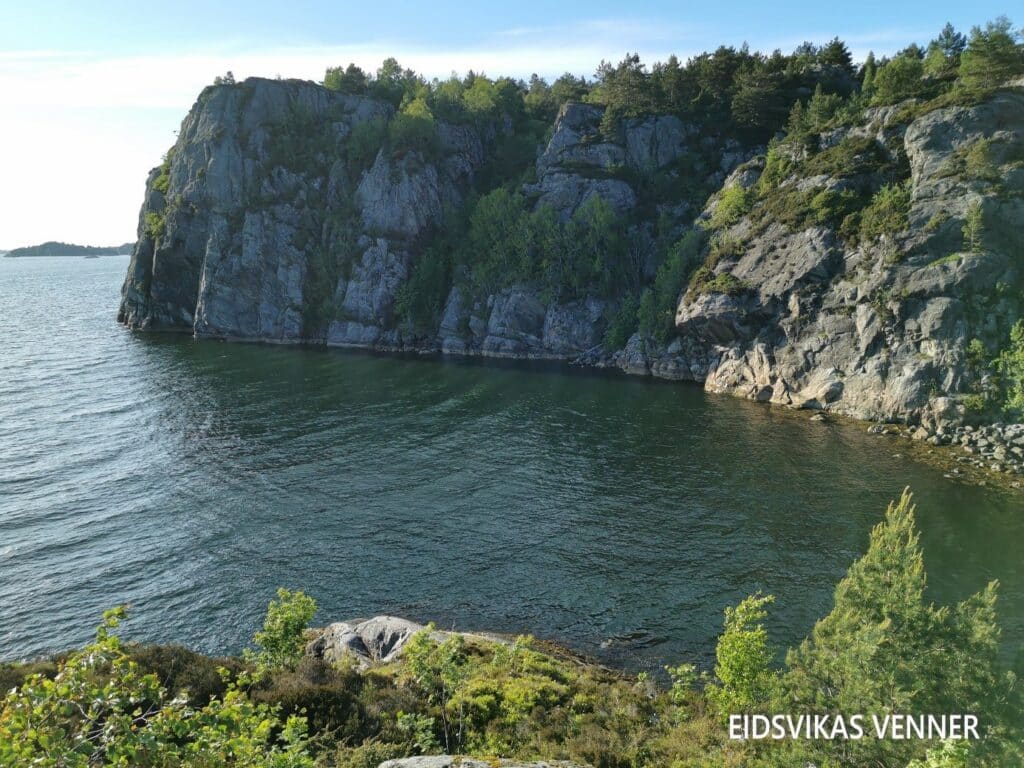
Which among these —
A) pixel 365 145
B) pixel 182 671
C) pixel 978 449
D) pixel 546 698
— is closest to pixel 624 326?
pixel 978 449


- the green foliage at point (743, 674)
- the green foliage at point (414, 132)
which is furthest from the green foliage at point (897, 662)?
the green foliage at point (414, 132)

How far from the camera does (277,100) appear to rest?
140 metres

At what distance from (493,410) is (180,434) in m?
36.8

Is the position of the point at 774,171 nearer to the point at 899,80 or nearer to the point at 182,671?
the point at 899,80

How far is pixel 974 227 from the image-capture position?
67625mm

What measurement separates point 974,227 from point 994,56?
29.0m

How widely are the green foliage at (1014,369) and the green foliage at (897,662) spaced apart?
53922 millimetres

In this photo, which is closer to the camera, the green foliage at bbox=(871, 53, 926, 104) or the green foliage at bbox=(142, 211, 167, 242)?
the green foliage at bbox=(871, 53, 926, 104)

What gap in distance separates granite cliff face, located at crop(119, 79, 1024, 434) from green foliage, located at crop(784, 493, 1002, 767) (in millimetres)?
55115

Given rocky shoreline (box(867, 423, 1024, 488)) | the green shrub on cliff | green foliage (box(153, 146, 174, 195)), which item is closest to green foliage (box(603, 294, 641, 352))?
rocky shoreline (box(867, 423, 1024, 488))

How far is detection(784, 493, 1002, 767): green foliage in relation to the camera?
16766mm

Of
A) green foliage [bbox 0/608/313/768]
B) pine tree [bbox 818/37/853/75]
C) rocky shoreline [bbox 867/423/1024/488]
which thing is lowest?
rocky shoreline [bbox 867/423/1024/488]

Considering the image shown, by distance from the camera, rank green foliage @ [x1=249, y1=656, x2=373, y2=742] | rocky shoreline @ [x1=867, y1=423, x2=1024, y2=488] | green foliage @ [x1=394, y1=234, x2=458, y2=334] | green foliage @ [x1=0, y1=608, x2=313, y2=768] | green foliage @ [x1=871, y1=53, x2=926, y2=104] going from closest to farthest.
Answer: green foliage @ [x1=0, y1=608, x2=313, y2=768] < green foliage @ [x1=249, y1=656, x2=373, y2=742] < rocky shoreline @ [x1=867, y1=423, x2=1024, y2=488] < green foliage @ [x1=871, y1=53, x2=926, y2=104] < green foliage @ [x1=394, y1=234, x2=458, y2=334]

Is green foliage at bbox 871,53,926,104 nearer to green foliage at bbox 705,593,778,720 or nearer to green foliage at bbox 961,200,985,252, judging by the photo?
green foliage at bbox 961,200,985,252
